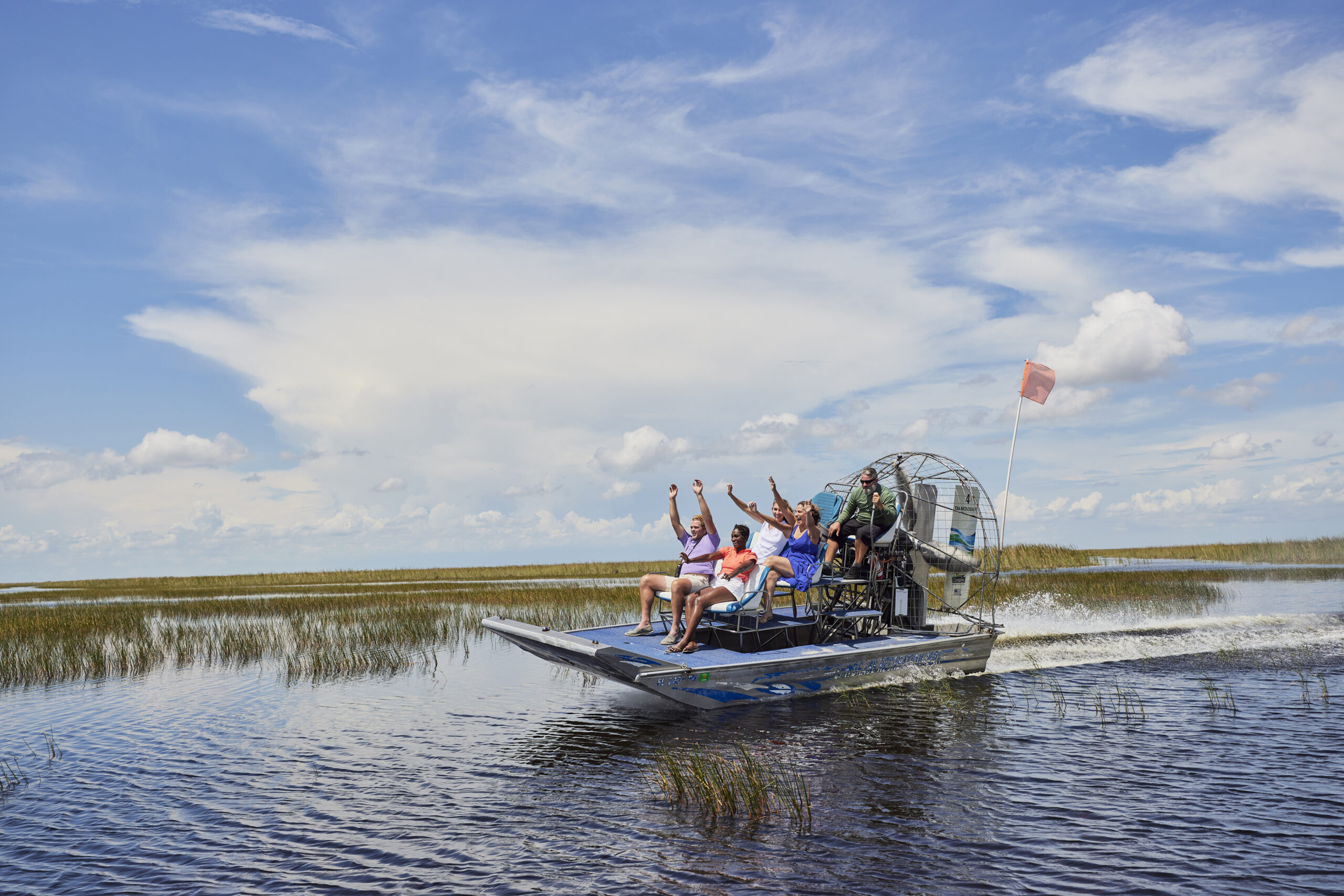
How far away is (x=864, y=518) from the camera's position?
44.9ft

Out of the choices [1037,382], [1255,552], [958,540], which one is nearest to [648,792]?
[958,540]

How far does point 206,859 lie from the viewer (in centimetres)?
693

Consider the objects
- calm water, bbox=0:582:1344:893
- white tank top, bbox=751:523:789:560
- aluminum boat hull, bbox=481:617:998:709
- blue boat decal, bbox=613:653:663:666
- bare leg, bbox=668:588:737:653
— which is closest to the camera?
calm water, bbox=0:582:1344:893

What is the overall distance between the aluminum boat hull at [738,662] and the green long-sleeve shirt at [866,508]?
6.37 feet

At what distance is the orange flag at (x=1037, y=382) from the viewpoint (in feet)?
50.4

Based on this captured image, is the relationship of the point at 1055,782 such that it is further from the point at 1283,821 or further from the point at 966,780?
the point at 1283,821

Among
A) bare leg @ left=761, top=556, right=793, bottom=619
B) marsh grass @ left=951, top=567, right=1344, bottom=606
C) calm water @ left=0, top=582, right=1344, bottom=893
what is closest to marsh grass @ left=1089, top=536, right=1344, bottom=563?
marsh grass @ left=951, top=567, right=1344, bottom=606

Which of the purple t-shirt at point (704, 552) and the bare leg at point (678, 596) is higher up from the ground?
the purple t-shirt at point (704, 552)

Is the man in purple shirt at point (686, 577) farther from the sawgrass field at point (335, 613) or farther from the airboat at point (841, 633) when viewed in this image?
the sawgrass field at point (335, 613)

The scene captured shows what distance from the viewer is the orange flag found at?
50.4 feet

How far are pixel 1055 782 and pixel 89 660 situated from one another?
1827 centimetres

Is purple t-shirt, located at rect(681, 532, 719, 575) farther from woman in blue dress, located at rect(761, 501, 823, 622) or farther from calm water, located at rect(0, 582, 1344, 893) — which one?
calm water, located at rect(0, 582, 1344, 893)

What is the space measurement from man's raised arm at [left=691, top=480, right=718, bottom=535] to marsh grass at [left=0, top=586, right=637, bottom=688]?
705 cm

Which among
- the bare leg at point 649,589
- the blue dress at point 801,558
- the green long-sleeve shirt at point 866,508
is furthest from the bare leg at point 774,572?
the green long-sleeve shirt at point 866,508
